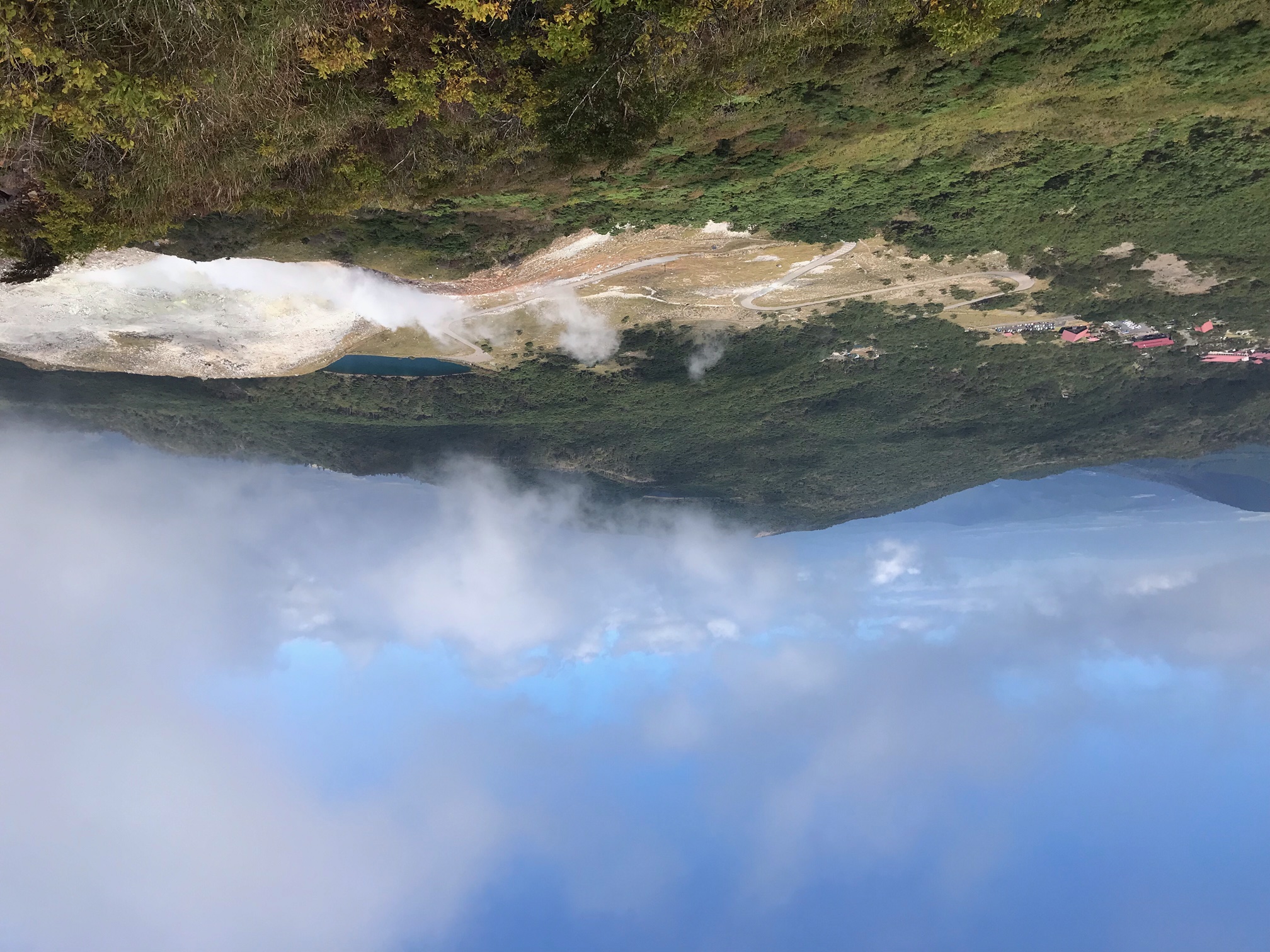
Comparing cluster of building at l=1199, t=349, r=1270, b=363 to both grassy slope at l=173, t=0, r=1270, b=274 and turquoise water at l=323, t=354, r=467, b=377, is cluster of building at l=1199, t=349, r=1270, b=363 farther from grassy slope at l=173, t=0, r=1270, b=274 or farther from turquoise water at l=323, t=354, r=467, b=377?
turquoise water at l=323, t=354, r=467, b=377

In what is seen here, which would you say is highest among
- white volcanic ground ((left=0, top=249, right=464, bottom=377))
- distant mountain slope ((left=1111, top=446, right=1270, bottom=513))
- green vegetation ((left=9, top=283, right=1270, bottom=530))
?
white volcanic ground ((left=0, top=249, right=464, bottom=377))

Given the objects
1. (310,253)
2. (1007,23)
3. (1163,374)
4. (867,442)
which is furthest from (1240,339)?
(310,253)

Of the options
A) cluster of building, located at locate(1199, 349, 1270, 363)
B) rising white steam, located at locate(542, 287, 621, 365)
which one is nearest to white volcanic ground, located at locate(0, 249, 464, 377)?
rising white steam, located at locate(542, 287, 621, 365)

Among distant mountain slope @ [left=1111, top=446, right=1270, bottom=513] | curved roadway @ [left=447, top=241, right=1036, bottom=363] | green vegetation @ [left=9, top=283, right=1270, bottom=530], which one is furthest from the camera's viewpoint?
distant mountain slope @ [left=1111, top=446, right=1270, bottom=513]

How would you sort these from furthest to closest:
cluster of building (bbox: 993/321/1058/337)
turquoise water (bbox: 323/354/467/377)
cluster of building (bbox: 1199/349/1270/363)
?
1. cluster of building (bbox: 1199/349/1270/363)
2. turquoise water (bbox: 323/354/467/377)
3. cluster of building (bbox: 993/321/1058/337)

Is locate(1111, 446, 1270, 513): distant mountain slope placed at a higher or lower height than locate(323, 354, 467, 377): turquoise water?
lower

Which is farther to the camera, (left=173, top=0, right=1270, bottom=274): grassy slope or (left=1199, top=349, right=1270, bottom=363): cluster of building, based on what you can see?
(left=1199, top=349, right=1270, bottom=363): cluster of building
